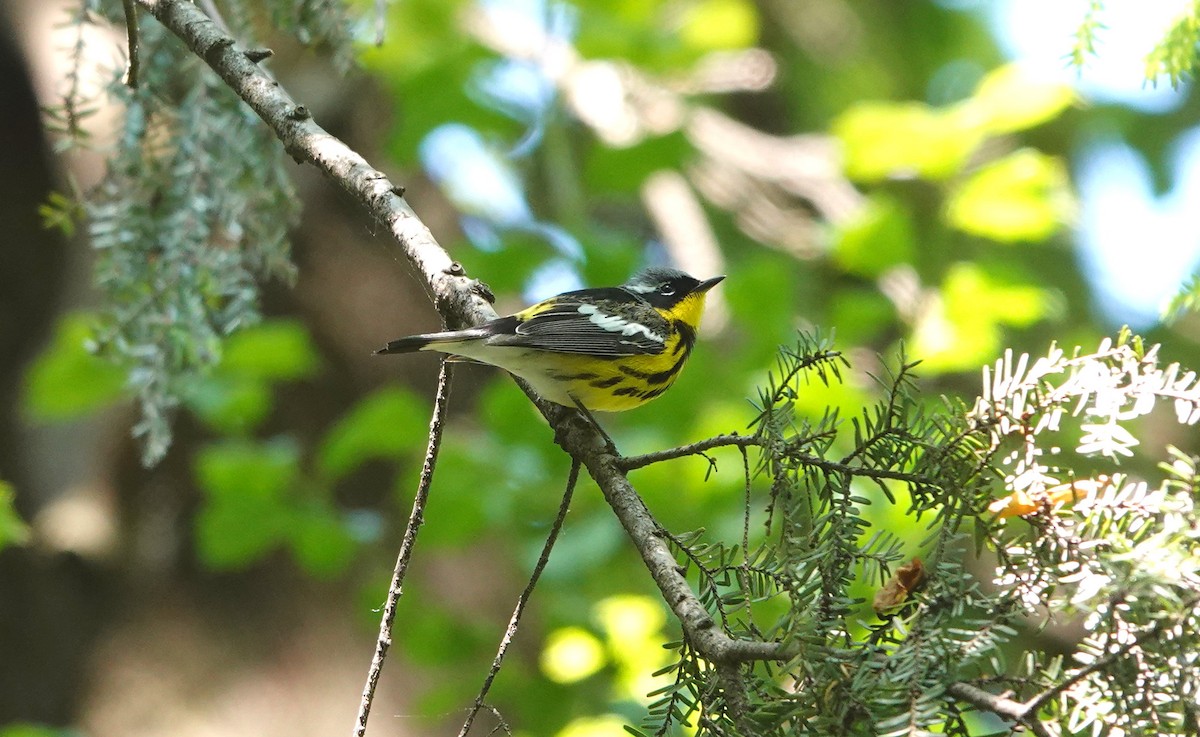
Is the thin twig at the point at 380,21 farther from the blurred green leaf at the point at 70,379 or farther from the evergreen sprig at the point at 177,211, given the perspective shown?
the blurred green leaf at the point at 70,379

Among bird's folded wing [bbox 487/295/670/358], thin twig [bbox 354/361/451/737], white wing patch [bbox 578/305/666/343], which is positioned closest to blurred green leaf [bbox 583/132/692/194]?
bird's folded wing [bbox 487/295/670/358]

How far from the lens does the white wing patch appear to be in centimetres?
340

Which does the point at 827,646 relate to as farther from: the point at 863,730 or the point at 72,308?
the point at 72,308

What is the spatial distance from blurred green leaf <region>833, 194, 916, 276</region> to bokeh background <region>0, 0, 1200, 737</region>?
13 mm

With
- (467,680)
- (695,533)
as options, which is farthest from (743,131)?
(695,533)

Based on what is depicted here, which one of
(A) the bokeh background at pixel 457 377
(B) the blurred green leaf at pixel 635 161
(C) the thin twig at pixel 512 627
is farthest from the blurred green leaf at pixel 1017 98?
(C) the thin twig at pixel 512 627

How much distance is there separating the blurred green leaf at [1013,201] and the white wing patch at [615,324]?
1.49 m

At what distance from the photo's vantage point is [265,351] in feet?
13.2

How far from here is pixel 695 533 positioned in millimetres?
1576

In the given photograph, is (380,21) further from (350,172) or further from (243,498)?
(243,498)

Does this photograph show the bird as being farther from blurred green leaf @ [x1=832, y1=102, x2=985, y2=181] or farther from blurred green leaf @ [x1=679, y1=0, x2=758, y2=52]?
blurred green leaf @ [x1=679, y1=0, x2=758, y2=52]

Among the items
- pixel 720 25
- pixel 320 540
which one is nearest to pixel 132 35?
pixel 320 540

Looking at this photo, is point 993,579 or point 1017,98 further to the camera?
point 1017,98

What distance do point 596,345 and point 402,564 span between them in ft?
5.54
